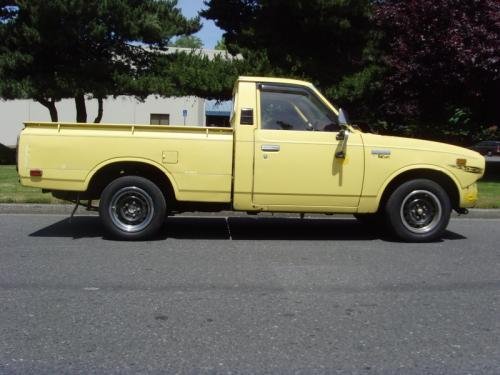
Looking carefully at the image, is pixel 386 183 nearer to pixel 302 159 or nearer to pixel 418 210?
pixel 418 210

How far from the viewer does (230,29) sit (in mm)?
21484

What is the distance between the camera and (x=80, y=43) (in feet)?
69.4

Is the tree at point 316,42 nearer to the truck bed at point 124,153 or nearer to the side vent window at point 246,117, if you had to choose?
the side vent window at point 246,117

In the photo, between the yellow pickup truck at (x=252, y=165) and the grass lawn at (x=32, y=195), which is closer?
the yellow pickup truck at (x=252, y=165)

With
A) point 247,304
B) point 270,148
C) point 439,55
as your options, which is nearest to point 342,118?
point 270,148

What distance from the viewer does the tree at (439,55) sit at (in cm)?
1584

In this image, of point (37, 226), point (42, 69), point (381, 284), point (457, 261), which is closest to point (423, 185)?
point (457, 261)

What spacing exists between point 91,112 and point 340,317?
4245 cm

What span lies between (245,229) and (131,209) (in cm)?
192

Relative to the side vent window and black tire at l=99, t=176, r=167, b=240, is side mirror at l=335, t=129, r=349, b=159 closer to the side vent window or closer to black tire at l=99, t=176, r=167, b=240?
the side vent window

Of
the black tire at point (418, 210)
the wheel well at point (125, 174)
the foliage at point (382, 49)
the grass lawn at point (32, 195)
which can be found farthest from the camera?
the foliage at point (382, 49)

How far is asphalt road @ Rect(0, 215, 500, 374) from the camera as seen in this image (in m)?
4.14

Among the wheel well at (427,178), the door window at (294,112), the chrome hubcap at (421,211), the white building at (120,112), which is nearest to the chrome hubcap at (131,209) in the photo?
the door window at (294,112)

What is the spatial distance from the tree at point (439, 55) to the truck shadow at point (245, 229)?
7.91 meters
